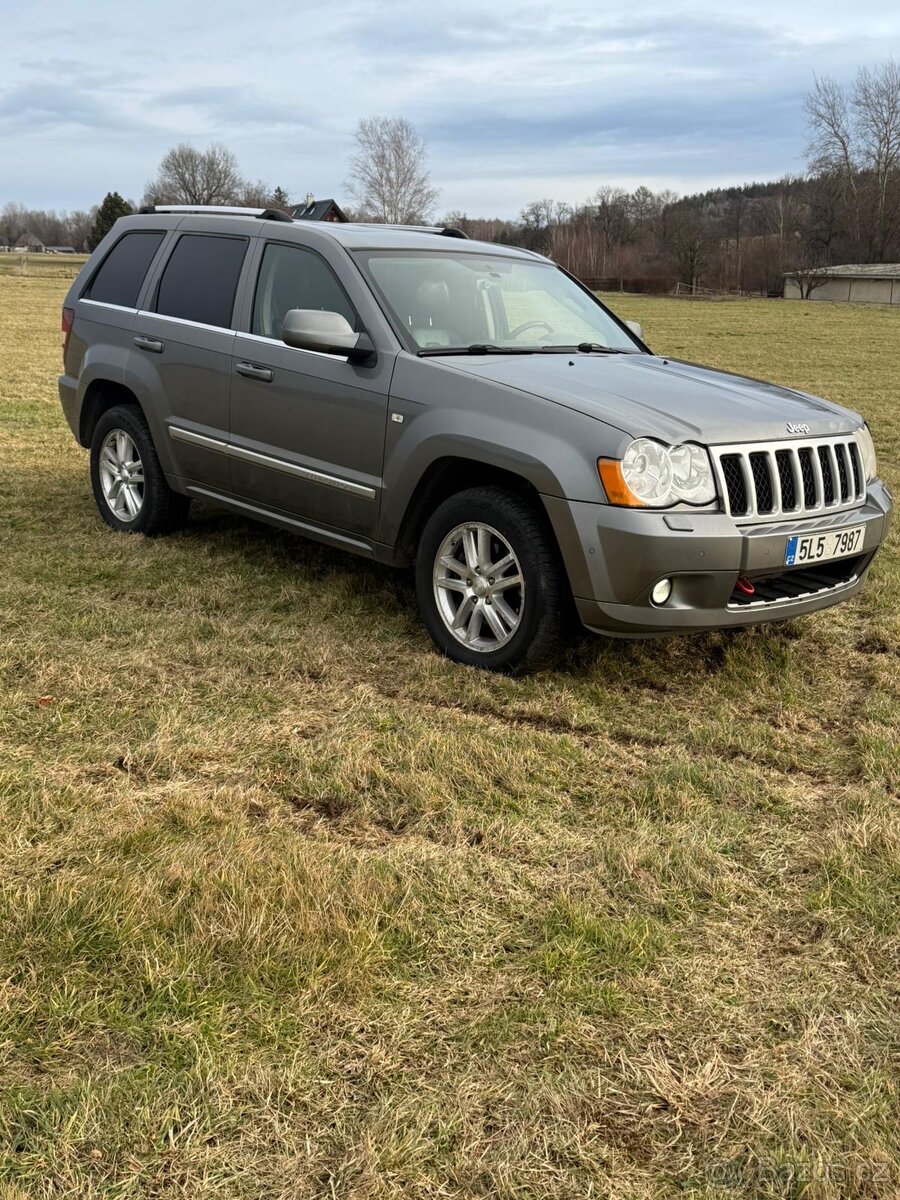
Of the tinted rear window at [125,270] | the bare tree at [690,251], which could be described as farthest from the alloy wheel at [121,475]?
the bare tree at [690,251]

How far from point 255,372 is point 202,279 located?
2.91ft

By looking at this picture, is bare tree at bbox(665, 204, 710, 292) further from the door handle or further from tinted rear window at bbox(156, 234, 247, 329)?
the door handle

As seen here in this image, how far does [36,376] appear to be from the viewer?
1471 centimetres

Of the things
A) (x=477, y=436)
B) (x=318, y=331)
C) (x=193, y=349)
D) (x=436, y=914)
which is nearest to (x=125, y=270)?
(x=193, y=349)

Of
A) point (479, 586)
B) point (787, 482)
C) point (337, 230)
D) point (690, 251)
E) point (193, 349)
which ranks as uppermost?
point (690, 251)

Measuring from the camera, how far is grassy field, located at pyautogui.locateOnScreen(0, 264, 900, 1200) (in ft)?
6.71

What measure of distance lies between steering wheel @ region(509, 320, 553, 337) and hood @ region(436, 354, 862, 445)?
0.97 feet

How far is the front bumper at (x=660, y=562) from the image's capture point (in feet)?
12.8

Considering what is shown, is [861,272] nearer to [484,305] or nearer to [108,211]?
[108,211]

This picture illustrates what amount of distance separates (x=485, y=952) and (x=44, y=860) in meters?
1.23

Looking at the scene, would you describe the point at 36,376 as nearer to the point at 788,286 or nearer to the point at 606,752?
the point at 606,752

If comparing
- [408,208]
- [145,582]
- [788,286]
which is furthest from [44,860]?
[408,208]

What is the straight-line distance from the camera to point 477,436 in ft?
14.0

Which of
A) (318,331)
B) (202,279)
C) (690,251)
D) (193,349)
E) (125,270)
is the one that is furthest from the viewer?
(690,251)
